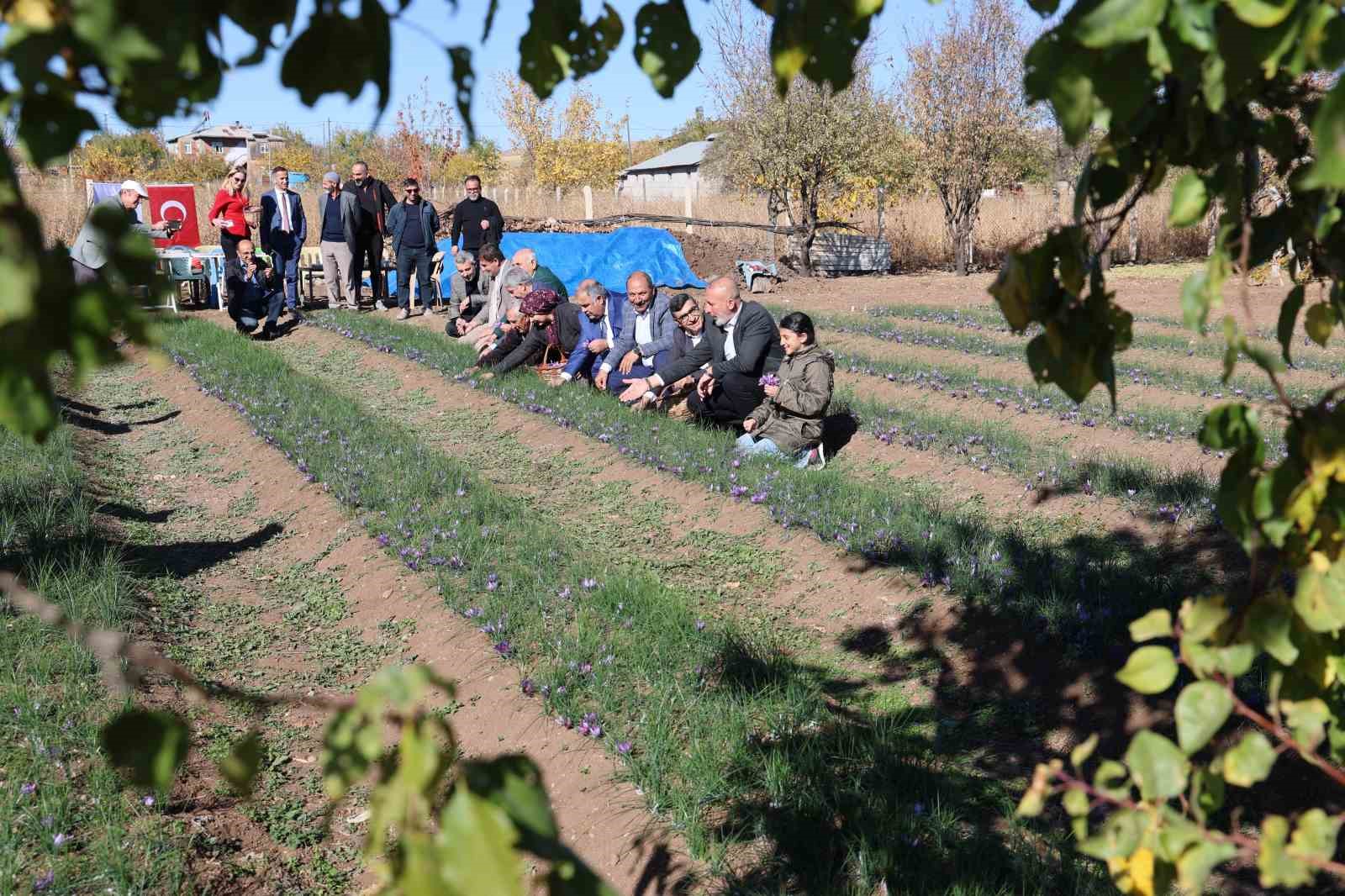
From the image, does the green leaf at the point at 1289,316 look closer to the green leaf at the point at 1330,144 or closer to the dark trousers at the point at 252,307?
the green leaf at the point at 1330,144

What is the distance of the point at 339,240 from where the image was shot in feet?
52.0

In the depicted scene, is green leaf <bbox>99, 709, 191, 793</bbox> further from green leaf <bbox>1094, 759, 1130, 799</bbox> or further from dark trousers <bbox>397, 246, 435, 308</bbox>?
dark trousers <bbox>397, 246, 435, 308</bbox>

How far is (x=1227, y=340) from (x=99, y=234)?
47.1 inches

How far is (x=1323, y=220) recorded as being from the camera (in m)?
1.31

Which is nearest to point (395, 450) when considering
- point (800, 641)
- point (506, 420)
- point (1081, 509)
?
point (506, 420)

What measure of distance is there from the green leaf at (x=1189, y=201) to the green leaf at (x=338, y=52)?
0.97m

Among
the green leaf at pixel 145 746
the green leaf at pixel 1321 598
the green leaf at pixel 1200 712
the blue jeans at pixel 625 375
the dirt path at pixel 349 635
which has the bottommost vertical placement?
the dirt path at pixel 349 635

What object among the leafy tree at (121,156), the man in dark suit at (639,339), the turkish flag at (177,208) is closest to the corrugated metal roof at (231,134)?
the leafy tree at (121,156)

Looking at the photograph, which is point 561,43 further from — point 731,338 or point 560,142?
point 560,142

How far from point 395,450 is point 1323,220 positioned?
24.5 feet

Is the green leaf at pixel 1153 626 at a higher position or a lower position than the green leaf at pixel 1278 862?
higher

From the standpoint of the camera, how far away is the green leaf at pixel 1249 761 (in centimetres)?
133

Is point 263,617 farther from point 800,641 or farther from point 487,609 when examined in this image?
point 800,641

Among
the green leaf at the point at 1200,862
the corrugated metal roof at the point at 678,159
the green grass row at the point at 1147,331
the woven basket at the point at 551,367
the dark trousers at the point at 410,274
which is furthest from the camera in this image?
the corrugated metal roof at the point at 678,159
